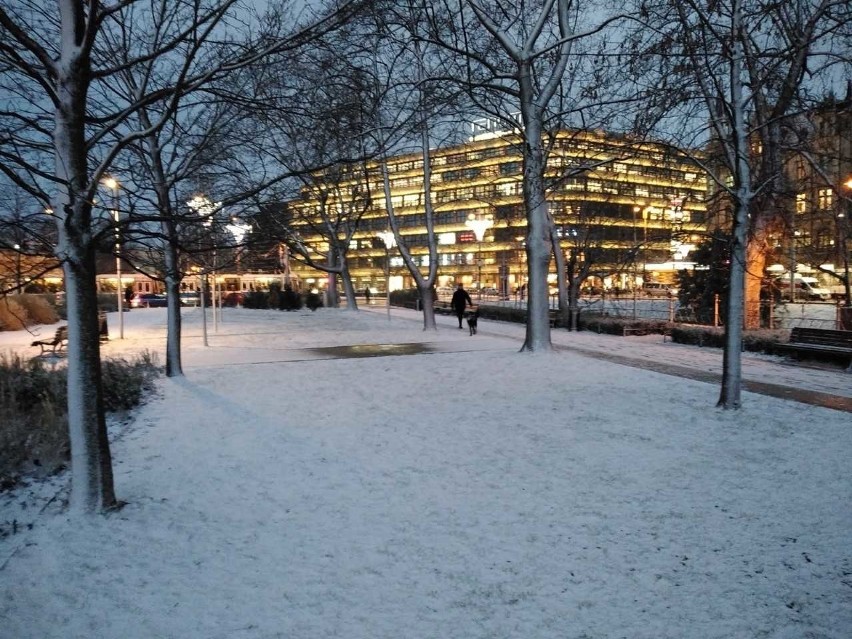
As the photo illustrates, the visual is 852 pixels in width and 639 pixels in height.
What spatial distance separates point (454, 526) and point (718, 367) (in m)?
9.86

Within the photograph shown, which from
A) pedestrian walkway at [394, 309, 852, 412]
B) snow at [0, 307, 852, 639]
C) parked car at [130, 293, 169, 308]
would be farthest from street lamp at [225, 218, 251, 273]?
parked car at [130, 293, 169, 308]

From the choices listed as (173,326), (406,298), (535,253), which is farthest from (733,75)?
(406,298)

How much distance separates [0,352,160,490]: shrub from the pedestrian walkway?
9946mm

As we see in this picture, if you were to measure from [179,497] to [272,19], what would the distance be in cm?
457

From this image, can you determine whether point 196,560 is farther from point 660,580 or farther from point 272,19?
point 272,19

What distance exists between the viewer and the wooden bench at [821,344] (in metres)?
12.0

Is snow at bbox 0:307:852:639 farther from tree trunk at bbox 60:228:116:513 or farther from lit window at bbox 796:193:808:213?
lit window at bbox 796:193:808:213

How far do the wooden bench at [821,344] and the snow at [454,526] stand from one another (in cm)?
490

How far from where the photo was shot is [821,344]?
12617mm

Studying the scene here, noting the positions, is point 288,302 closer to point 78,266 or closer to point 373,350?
point 373,350

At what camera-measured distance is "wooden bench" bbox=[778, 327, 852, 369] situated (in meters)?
12.0

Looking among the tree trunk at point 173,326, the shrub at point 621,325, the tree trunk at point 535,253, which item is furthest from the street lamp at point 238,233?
the shrub at point 621,325

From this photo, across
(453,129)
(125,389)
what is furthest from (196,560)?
(453,129)

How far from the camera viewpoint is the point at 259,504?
16.4 ft
